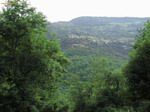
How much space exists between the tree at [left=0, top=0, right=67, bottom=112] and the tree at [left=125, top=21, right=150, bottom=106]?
7.30 m

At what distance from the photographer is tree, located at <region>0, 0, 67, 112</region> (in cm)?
3475

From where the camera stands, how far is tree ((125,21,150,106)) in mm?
35350

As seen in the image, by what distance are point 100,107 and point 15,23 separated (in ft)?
94.6

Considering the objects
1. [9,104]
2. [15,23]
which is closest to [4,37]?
[15,23]

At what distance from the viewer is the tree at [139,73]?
1392 inches

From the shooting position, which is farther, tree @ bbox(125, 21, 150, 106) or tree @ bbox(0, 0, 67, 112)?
tree @ bbox(125, 21, 150, 106)

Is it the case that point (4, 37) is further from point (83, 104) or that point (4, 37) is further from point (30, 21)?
point (83, 104)

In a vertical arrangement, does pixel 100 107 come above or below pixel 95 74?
below

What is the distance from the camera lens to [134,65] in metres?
36.1

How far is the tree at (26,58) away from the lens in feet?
114

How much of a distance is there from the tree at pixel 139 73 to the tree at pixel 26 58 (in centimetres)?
730

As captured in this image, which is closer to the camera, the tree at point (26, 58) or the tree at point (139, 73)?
the tree at point (26, 58)

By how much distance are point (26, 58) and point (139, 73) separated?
1149 centimetres

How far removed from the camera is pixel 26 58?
1404 inches
